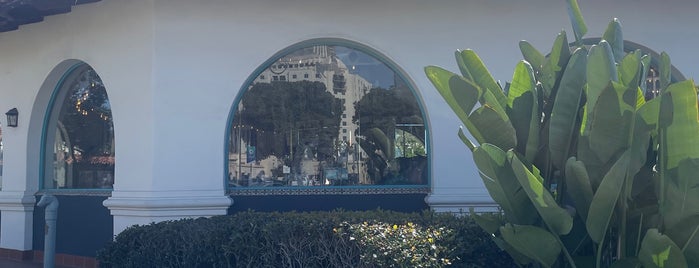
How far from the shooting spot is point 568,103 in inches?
254

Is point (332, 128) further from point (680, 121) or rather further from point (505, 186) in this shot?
point (680, 121)

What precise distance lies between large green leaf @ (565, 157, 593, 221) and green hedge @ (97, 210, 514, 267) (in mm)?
1199

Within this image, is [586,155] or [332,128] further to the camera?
[332,128]

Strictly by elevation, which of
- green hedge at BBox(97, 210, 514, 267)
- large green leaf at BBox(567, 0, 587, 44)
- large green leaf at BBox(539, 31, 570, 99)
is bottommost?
green hedge at BBox(97, 210, 514, 267)

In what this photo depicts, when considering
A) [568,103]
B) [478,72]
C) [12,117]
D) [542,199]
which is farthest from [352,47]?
[12,117]

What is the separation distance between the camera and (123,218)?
1011 cm

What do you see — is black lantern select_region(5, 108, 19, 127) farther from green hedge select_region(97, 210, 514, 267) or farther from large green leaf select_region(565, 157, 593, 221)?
large green leaf select_region(565, 157, 593, 221)

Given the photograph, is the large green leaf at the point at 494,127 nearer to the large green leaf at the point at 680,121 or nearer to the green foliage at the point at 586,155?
the green foliage at the point at 586,155

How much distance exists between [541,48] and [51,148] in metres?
7.69

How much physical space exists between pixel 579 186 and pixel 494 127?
0.84 meters

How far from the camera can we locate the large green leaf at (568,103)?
644cm

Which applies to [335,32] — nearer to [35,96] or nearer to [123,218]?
[123,218]

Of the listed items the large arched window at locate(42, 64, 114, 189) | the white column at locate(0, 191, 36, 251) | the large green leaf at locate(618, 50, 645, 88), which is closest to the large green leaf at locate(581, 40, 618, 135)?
the large green leaf at locate(618, 50, 645, 88)

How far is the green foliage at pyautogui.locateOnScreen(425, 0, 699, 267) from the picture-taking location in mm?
5980
